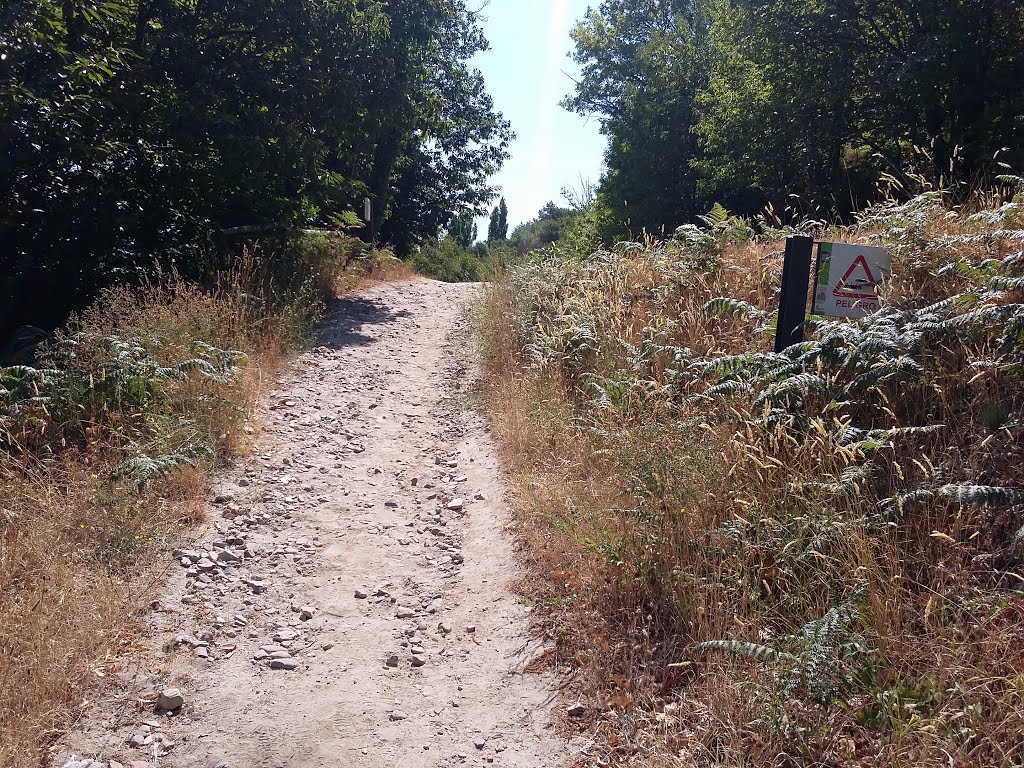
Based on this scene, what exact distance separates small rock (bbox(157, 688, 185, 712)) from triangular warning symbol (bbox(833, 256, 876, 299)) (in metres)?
4.53

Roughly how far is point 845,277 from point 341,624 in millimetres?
3912

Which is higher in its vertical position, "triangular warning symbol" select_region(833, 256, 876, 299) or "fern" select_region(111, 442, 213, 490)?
"triangular warning symbol" select_region(833, 256, 876, 299)

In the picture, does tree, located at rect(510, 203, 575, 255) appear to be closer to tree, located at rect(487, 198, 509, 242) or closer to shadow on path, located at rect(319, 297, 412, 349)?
tree, located at rect(487, 198, 509, 242)

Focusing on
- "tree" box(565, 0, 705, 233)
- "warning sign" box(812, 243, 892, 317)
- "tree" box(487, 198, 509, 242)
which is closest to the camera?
"warning sign" box(812, 243, 892, 317)

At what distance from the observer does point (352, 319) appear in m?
12.4

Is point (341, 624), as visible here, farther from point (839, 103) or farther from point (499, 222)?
point (499, 222)

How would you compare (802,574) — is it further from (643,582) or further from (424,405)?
(424,405)

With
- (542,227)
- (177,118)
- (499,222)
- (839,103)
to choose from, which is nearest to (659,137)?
(839,103)

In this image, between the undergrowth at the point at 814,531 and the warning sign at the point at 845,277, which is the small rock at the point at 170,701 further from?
the warning sign at the point at 845,277

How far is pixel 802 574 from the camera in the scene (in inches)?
134

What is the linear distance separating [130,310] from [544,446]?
482cm

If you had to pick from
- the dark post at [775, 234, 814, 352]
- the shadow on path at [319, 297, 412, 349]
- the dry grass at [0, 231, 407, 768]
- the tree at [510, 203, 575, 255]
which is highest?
the tree at [510, 203, 575, 255]

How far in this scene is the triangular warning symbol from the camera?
4.66m

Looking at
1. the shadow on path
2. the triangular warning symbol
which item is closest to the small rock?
the triangular warning symbol
